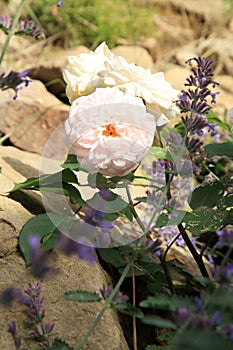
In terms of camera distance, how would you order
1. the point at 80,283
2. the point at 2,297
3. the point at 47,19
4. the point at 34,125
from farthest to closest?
the point at 47,19, the point at 34,125, the point at 80,283, the point at 2,297

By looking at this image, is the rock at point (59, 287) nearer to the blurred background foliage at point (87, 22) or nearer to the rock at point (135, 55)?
the rock at point (135, 55)

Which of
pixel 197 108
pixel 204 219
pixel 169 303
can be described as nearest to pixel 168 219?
pixel 204 219

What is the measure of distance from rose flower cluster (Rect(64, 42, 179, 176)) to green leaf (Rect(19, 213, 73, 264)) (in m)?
0.18

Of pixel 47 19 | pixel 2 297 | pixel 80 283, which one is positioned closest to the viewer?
pixel 2 297

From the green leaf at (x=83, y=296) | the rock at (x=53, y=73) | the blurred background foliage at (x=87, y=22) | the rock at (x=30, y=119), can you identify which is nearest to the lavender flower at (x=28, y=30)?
the green leaf at (x=83, y=296)

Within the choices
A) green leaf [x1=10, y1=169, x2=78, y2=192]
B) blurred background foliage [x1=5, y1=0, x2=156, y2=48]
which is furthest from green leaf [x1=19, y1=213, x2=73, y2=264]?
blurred background foliage [x1=5, y1=0, x2=156, y2=48]

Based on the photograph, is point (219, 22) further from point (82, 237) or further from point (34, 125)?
point (82, 237)

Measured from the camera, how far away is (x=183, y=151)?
1.43m

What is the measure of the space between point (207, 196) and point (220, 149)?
8.1 inches

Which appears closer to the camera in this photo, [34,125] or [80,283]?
[80,283]

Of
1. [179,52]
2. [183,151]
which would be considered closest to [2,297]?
[183,151]

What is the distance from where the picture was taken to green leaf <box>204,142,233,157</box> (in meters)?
1.57

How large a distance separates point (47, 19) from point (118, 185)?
125 inches

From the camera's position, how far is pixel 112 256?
1.79 meters
